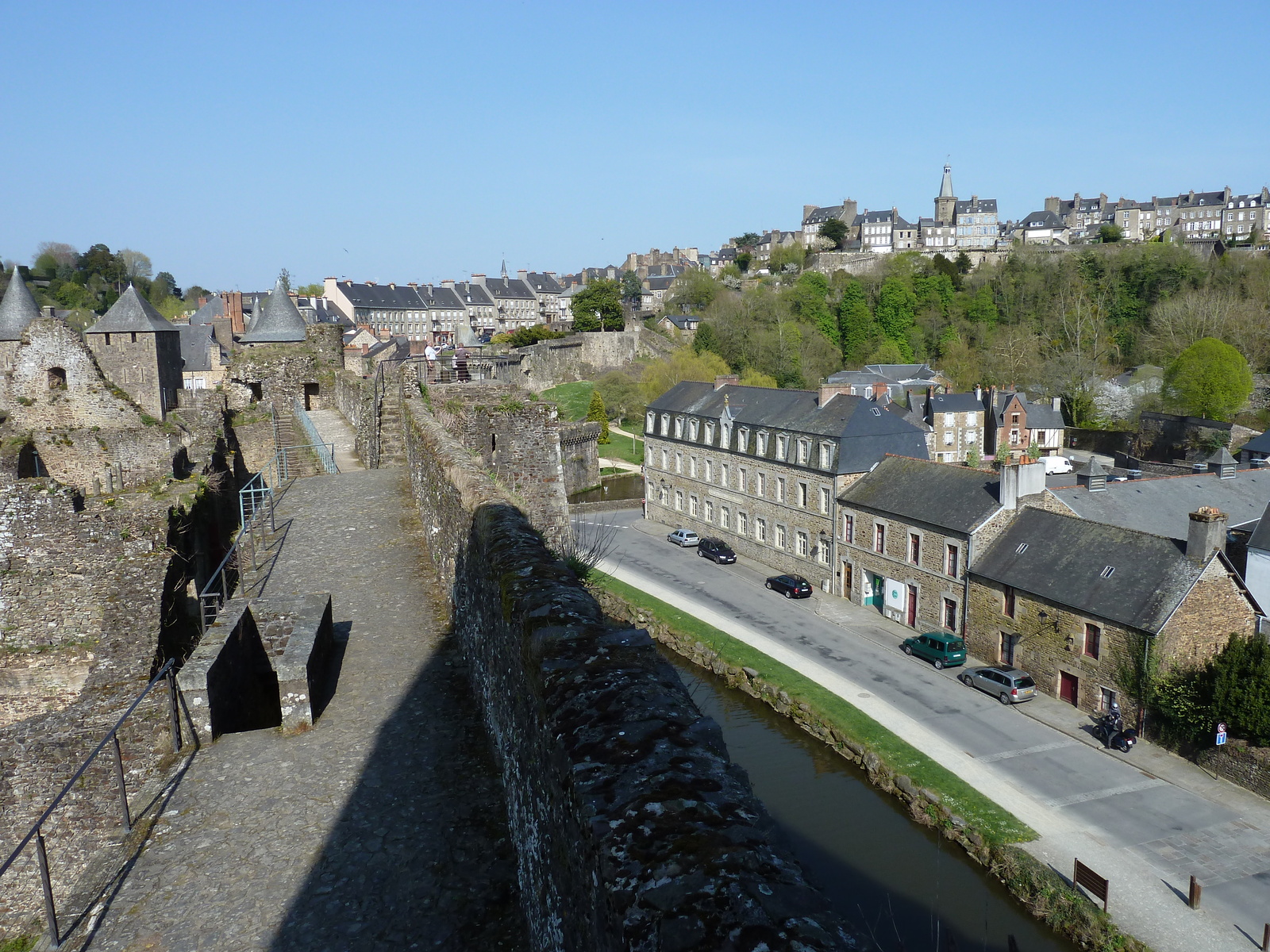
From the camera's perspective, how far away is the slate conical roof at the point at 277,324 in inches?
939

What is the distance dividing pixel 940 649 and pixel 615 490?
29.3m

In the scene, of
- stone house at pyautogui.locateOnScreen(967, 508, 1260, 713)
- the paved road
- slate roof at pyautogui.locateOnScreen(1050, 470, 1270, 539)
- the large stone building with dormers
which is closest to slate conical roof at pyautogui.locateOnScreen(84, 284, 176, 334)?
the paved road

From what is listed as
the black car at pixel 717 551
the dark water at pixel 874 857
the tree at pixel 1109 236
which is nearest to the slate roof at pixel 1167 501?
the dark water at pixel 874 857

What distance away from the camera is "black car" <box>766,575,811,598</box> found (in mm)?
29266

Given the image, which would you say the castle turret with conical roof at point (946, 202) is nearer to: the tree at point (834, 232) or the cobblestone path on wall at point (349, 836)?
the tree at point (834, 232)

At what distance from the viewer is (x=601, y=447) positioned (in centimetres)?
5803

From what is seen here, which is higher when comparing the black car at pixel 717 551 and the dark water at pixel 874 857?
the black car at pixel 717 551

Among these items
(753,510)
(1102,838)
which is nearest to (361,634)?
(1102,838)

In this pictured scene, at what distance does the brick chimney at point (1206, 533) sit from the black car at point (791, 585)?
12.2 meters

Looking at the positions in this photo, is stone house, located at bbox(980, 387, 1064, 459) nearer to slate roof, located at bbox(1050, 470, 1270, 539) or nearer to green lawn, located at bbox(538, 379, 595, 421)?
slate roof, located at bbox(1050, 470, 1270, 539)

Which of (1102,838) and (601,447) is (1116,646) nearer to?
(1102,838)

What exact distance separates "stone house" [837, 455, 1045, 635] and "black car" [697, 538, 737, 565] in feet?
17.6

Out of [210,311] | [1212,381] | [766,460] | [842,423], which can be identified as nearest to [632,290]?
[210,311]

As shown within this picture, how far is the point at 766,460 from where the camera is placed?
3391 centimetres
